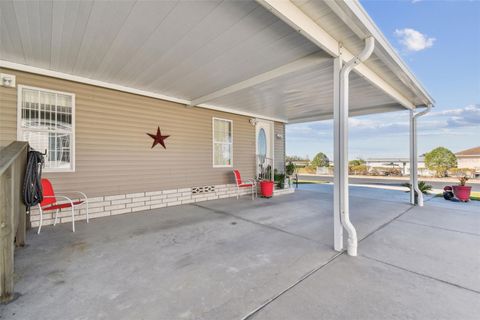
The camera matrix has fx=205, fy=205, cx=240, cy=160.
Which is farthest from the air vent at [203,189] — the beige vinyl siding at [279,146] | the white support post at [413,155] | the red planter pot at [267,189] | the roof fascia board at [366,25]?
the white support post at [413,155]

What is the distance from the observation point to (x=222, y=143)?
21.7 ft

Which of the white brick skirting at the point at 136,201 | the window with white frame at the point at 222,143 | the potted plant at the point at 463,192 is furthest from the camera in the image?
the window with white frame at the point at 222,143

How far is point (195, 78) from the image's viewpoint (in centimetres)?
402

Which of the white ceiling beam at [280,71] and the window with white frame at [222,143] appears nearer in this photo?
the white ceiling beam at [280,71]

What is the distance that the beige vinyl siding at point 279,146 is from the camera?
27.6 ft

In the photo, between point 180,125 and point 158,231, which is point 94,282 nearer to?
point 158,231

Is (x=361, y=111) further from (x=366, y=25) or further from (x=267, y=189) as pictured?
(x=366, y=25)

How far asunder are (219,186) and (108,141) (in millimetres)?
3221

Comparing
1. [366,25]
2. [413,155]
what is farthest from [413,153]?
[366,25]

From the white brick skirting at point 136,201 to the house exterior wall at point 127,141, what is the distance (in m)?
0.12

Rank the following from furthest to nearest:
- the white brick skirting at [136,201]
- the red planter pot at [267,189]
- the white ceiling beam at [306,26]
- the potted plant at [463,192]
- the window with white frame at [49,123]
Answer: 1. the red planter pot at [267,189]
2. the potted plant at [463,192]
3. the white brick skirting at [136,201]
4. the window with white frame at [49,123]
5. the white ceiling beam at [306,26]

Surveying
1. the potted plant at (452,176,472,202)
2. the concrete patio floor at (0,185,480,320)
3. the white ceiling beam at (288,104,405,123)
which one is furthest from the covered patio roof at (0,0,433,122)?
the potted plant at (452,176,472,202)

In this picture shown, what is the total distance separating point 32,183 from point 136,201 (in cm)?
211

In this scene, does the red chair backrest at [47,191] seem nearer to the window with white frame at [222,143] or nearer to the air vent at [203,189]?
the air vent at [203,189]
